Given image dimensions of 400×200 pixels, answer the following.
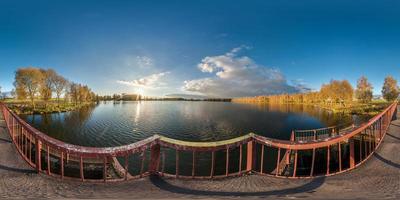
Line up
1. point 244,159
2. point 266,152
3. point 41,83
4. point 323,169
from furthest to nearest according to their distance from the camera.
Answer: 1. point 41,83
2. point 266,152
3. point 244,159
4. point 323,169

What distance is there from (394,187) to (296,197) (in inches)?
150

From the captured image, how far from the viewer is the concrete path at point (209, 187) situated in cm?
539

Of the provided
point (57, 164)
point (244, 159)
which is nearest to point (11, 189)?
point (57, 164)

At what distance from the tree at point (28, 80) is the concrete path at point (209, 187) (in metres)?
67.1

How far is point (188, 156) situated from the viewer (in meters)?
22.8

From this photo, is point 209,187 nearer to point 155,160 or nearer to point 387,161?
point 155,160

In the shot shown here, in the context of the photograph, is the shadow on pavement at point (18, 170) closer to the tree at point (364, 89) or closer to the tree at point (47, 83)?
the tree at point (47, 83)

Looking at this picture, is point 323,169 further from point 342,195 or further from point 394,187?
point 342,195

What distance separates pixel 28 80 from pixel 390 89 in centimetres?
11717

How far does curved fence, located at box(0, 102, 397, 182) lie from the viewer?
6.36 m

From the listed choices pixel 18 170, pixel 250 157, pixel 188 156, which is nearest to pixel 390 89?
pixel 188 156

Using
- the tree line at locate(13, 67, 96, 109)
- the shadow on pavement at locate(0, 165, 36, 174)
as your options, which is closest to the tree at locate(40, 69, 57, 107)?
the tree line at locate(13, 67, 96, 109)

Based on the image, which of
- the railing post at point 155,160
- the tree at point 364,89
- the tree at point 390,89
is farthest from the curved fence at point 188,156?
the tree at point 364,89

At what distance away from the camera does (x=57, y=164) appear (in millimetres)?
15328
